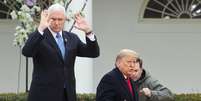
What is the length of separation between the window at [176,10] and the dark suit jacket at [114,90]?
9970 mm

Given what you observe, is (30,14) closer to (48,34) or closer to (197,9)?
(48,34)

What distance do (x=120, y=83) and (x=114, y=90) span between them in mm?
75

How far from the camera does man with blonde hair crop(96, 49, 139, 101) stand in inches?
188

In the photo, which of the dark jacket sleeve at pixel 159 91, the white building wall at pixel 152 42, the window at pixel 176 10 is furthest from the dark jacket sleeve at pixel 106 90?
the window at pixel 176 10

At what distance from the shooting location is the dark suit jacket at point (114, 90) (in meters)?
4.78

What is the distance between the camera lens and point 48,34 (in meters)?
4.96

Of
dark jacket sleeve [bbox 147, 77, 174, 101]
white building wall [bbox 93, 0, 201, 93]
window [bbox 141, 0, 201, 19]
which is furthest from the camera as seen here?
A: window [bbox 141, 0, 201, 19]

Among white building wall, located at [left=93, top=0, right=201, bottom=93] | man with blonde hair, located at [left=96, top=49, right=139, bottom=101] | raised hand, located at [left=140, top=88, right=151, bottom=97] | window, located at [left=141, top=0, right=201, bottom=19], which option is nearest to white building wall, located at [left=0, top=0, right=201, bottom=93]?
white building wall, located at [left=93, top=0, right=201, bottom=93]

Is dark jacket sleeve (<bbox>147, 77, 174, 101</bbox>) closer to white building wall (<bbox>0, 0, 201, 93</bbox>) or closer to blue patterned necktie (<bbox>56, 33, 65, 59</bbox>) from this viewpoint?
blue patterned necktie (<bbox>56, 33, 65, 59</bbox>)

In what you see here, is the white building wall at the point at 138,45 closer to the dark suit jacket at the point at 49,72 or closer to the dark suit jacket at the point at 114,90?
the dark suit jacket at the point at 49,72

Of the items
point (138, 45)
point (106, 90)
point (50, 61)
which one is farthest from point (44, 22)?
point (138, 45)

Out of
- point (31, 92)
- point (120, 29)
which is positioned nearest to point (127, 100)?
point (31, 92)

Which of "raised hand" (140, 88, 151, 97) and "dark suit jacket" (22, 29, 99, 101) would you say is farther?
"raised hand" (140, 88, 151, 97)

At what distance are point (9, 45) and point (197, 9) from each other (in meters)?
4.74
